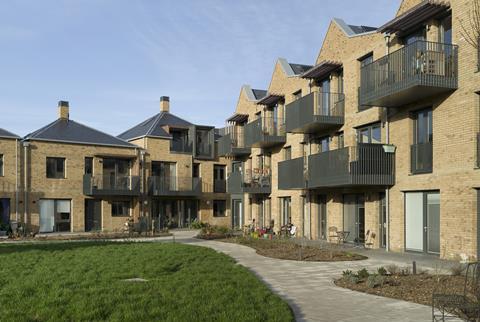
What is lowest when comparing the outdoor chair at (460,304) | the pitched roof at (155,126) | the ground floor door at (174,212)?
the ground floor door at (174,212)

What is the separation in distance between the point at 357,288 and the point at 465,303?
387 cm

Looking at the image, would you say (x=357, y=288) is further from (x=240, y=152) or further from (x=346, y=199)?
(x=240, y=152)

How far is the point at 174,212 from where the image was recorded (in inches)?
1591

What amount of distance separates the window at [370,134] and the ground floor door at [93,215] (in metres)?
A: 21.2

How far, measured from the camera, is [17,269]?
13094mm

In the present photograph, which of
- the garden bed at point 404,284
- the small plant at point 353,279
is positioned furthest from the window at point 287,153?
the small plant at point 353,279

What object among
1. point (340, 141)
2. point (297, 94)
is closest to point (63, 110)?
point (297, 94)

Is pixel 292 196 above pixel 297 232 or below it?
above

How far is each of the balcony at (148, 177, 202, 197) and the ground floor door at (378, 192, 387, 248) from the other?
21.1 metres

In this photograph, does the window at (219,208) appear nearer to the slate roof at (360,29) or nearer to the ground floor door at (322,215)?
the ground floor door at (322,215)

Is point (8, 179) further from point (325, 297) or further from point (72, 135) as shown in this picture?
point (325, 297)

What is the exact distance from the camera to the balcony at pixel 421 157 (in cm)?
1723

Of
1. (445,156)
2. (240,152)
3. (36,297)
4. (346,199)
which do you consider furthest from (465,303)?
(240,152)

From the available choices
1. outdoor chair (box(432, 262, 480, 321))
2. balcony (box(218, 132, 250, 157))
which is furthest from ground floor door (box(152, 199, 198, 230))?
outdoor chair (box(432, 262, 480, 321))
